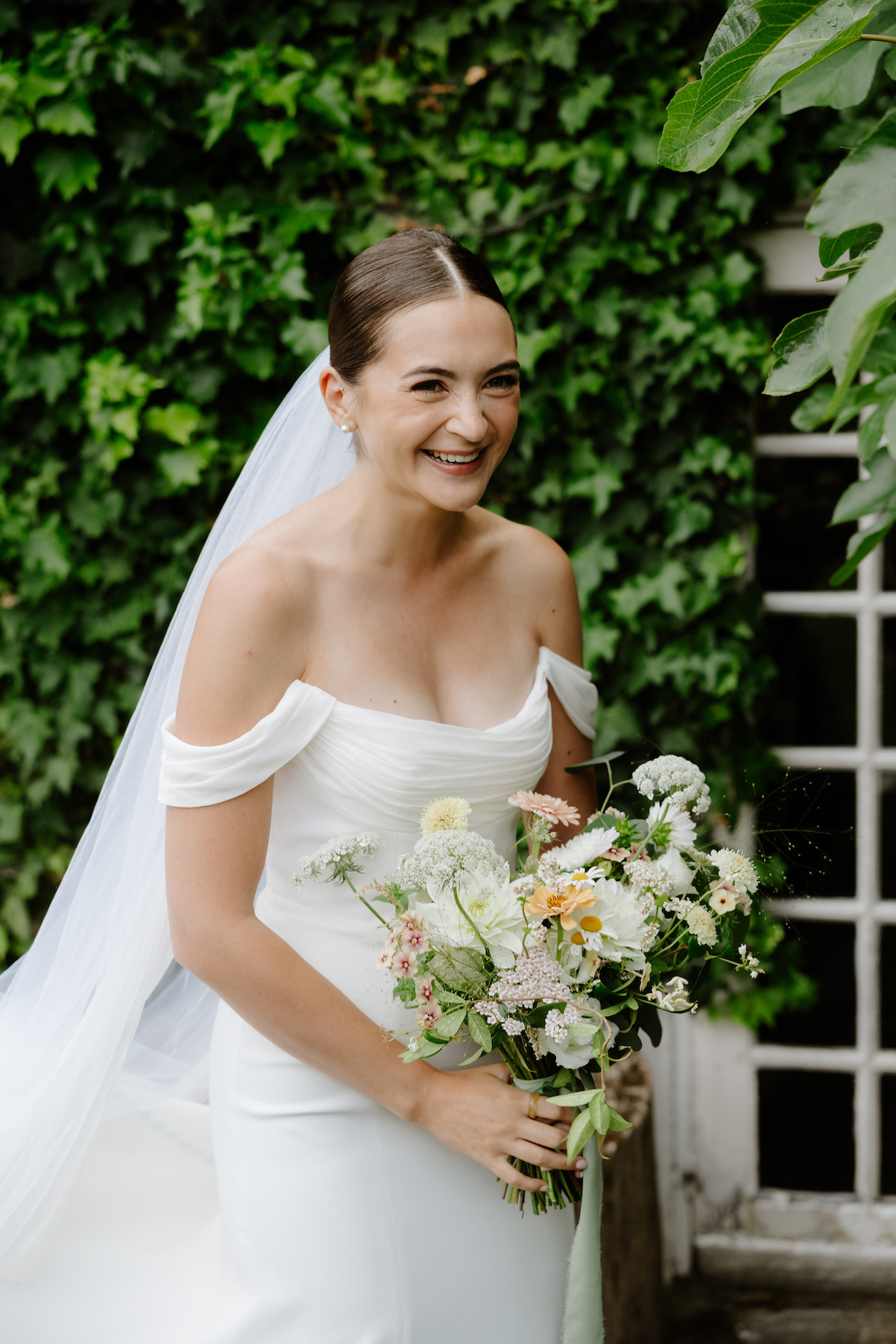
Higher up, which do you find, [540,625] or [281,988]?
[540,625]

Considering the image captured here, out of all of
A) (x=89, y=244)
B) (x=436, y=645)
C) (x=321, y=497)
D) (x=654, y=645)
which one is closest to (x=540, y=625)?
(x=436, y=645)

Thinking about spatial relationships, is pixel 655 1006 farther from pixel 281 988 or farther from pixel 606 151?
pixel 606 151

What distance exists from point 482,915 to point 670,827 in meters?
0.31

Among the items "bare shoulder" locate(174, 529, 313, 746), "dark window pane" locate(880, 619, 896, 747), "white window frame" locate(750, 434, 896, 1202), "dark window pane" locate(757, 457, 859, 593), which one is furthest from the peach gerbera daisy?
"dark window pane" locate(880, 619, 896, 747)

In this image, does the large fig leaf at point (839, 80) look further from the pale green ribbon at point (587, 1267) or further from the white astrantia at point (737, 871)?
the pale green ribbon at point (587, 1267)

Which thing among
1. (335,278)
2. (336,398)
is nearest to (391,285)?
(336,398)

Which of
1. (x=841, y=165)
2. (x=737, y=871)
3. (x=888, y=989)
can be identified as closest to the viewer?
(x=841, y=165)

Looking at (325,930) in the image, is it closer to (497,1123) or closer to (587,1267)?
(497,1123)

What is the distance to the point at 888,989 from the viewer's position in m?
4.10

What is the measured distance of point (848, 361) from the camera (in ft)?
2.00

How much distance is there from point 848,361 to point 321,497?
1.22m

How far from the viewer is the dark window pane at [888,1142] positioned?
3.48 m

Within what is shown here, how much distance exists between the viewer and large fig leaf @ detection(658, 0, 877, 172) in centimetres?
76

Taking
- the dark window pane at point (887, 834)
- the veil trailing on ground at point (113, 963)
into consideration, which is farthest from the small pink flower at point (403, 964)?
the dark window pane at point (887, 834)
